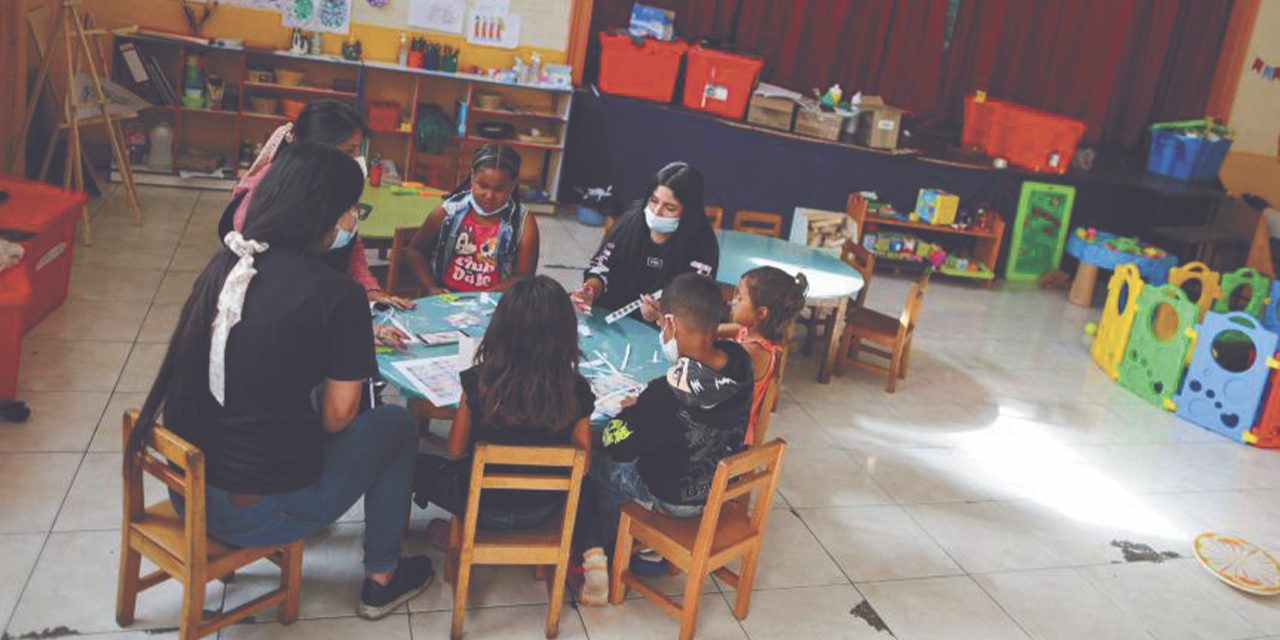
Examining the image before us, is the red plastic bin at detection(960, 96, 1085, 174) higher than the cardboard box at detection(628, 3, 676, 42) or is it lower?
lower

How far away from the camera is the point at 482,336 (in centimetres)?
386

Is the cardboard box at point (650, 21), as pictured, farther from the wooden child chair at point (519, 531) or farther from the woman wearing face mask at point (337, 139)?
the wooden child chair at point (519, 531)

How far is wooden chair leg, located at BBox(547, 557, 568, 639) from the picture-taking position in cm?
325

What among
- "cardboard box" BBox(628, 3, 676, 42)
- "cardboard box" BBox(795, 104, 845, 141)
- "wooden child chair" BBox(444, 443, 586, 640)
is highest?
"cardboard box" BBox(628, 3, 676, 42)

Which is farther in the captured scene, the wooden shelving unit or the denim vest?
the wooden shelving unit

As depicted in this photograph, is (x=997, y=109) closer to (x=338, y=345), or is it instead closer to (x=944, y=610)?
(x=944, y=610)

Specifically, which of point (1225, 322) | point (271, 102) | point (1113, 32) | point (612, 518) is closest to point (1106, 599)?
point (612, 518)

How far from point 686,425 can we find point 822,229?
5073 millimetres

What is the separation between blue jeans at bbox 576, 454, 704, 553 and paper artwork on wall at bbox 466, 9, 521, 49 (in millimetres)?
5499

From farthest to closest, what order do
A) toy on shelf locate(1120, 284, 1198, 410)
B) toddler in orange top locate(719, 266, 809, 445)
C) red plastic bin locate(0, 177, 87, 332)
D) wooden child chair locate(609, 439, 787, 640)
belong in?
1. toy on shelf locate(1120, 284, 1198, 410)
2. red plastic bin locate(0, 177, 87, 332)
3. toddler in orange top locate(719, 266, 809, 445)
4. wooden child chair locate(609, 439, 787, 640)

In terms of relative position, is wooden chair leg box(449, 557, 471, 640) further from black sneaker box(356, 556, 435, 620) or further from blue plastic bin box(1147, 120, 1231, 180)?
blue plastic bin box(1147, 120, 1231, 180)

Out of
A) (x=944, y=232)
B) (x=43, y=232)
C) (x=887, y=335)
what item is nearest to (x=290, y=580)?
(x=43, y=232)

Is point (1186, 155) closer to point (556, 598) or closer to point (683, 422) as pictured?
point (683, 422)

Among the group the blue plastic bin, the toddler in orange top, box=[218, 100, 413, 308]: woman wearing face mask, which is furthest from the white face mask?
the blue plastic bin
